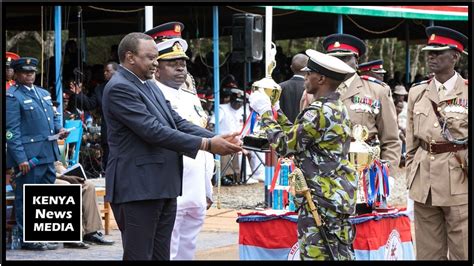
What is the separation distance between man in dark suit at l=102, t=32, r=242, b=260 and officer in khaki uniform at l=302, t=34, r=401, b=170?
2.08 metres

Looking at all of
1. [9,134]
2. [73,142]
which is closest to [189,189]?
[9,134]

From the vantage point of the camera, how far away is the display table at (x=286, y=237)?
8445 millimetres

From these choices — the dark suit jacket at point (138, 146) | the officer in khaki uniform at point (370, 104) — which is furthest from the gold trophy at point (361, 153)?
the dark suit jacket at point (138, 146)

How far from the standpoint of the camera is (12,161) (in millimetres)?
10711

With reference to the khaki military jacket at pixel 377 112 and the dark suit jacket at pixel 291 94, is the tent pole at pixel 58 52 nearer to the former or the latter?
the dark suit jacket at pixel 291 94

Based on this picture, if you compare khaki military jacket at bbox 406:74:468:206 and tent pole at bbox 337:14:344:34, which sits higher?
tent pole at bbox 337:14:344:34

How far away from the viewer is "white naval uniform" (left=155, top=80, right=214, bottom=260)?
7988mm

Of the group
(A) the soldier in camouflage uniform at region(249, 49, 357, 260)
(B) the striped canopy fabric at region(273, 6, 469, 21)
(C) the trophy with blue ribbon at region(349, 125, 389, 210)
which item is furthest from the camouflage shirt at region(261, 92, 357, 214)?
(B) the striped canopy fabric at region(273, 6, 469, 21)

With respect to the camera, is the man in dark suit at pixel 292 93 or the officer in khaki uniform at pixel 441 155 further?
the man in dark suit at pixel 292 93

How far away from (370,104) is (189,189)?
1823mm

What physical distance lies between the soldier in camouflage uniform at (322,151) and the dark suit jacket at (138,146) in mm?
612

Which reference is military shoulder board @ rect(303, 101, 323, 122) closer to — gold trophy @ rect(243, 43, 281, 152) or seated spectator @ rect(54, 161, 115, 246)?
gold trophy @ rect(243, 43, 281, 152)

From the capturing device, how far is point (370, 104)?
8.64m

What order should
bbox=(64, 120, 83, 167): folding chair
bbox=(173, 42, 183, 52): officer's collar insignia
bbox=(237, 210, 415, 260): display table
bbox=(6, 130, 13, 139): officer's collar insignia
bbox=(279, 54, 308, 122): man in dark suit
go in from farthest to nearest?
bbox=(64, 120, 83, 167): folding chair, bbox=(279, 54, 308, 122): man in dark suit, bbox=(6, 130, 13, 139): officer's collar insignia, bbox=(237, 210, 415, 260): display table, bbox=(173, 42, 183, 52): officer's collar insignia
